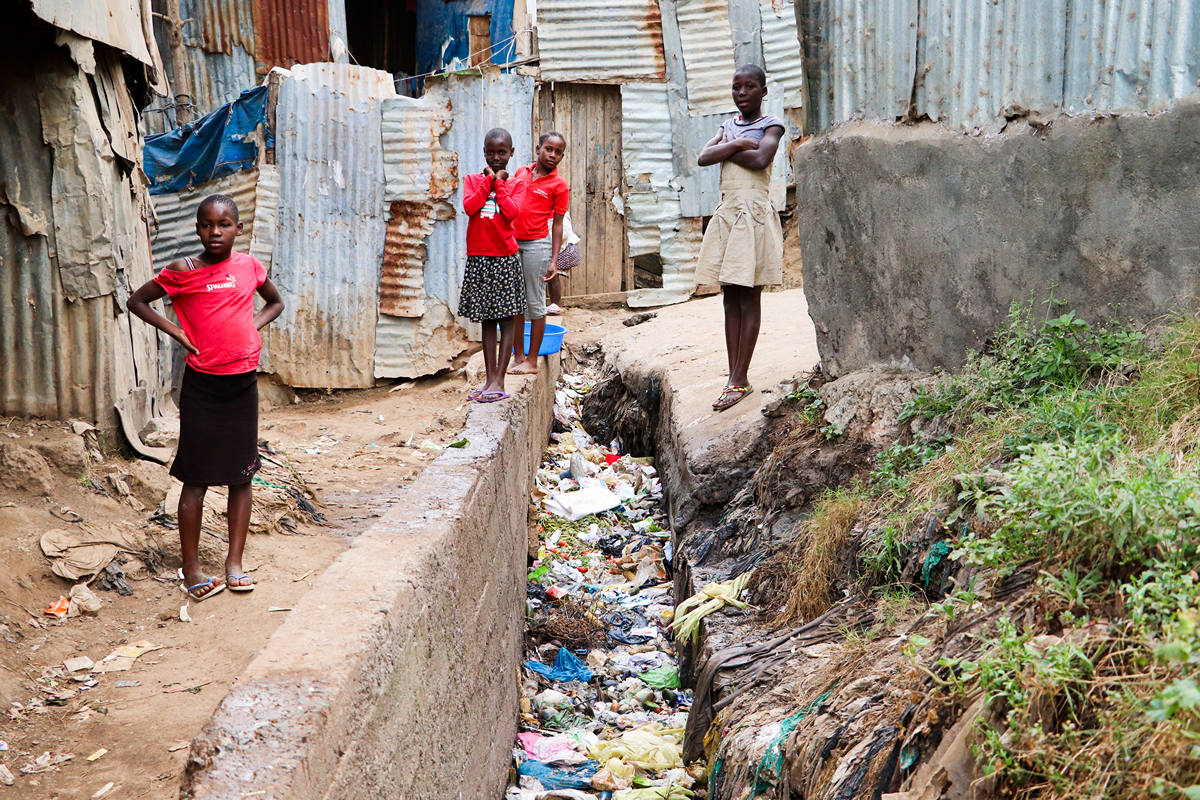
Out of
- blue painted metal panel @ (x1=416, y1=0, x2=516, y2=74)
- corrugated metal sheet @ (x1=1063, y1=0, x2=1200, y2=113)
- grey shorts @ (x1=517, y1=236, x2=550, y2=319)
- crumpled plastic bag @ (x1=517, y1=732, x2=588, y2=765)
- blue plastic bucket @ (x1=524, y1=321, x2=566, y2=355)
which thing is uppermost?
blue painted metal panel @ (x1=416, y1=0, x2=516, y2=74)

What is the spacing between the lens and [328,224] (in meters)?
7.93

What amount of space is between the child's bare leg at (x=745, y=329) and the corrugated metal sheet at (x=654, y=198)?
203 inches

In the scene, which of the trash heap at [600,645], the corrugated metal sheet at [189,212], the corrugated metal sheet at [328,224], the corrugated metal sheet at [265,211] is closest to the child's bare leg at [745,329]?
the trash heap at [600,645]

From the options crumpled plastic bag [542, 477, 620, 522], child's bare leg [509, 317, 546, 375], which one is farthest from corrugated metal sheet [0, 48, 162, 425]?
crumpled plastic bag [542, 477, 620, 522]

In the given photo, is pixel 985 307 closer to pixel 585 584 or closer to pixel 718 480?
pixel 718 480

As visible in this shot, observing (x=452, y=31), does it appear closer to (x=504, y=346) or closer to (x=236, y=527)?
(x=504, y=346)

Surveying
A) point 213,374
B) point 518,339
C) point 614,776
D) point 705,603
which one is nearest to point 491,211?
point 518,339

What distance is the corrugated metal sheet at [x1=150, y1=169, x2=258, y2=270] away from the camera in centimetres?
782

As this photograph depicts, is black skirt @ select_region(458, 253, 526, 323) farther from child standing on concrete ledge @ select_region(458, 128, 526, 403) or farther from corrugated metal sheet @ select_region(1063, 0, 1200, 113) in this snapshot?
corrugated metal sheet @ select_region(1063, 0, 1200, 113)

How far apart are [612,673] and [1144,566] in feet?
10.7

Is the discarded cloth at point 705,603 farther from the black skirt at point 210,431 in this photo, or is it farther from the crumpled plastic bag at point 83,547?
the crumpled plastic bag at point 83,547

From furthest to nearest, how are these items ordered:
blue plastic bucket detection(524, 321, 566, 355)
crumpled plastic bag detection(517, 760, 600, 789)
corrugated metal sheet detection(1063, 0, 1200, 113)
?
1. blue plastic bucket detection(524, 321, 566, 355)
2. crumpled plastic bag detection(517, 760, 600, 789)
3. corrugated metal sheet detection(1063, 0, 1200, 113)

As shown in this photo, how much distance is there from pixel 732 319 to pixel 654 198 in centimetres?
555

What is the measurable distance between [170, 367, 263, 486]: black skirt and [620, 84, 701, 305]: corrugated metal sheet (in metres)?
7.21
